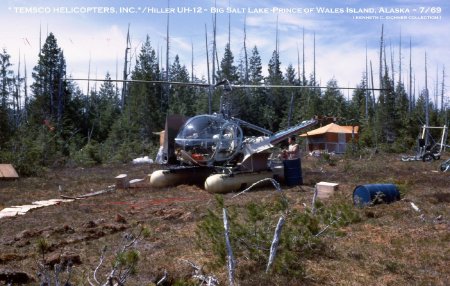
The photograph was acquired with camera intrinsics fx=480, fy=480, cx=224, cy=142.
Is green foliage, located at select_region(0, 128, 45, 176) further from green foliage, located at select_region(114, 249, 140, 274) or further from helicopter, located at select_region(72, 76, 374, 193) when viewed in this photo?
green foliage, located at select_region(114, 249, 140, 274)

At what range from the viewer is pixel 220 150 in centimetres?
1342

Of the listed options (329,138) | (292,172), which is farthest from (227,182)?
(329,138)

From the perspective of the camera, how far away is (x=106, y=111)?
4066cm

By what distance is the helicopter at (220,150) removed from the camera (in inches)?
525

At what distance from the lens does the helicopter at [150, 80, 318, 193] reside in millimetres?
13344

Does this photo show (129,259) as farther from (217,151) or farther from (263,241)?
(217,151)

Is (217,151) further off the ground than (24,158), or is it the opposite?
(217,151)

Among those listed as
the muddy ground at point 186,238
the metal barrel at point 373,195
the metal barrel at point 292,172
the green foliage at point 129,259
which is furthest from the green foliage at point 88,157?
the green foliage at point 129,259

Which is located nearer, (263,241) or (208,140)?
(263,241)

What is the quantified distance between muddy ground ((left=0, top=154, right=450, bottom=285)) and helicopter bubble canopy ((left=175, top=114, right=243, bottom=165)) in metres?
1.21

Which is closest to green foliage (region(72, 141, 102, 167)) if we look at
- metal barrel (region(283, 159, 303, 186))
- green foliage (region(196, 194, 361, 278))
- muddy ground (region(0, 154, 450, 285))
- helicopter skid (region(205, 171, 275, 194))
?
muddy ground (region(0, 154, 450, 285))

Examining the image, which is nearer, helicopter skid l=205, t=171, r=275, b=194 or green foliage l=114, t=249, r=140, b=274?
green foliage l=114, t=249, r=140, b=274

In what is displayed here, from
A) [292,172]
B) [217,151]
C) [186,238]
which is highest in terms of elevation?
[217,151]

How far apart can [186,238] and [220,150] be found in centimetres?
663
